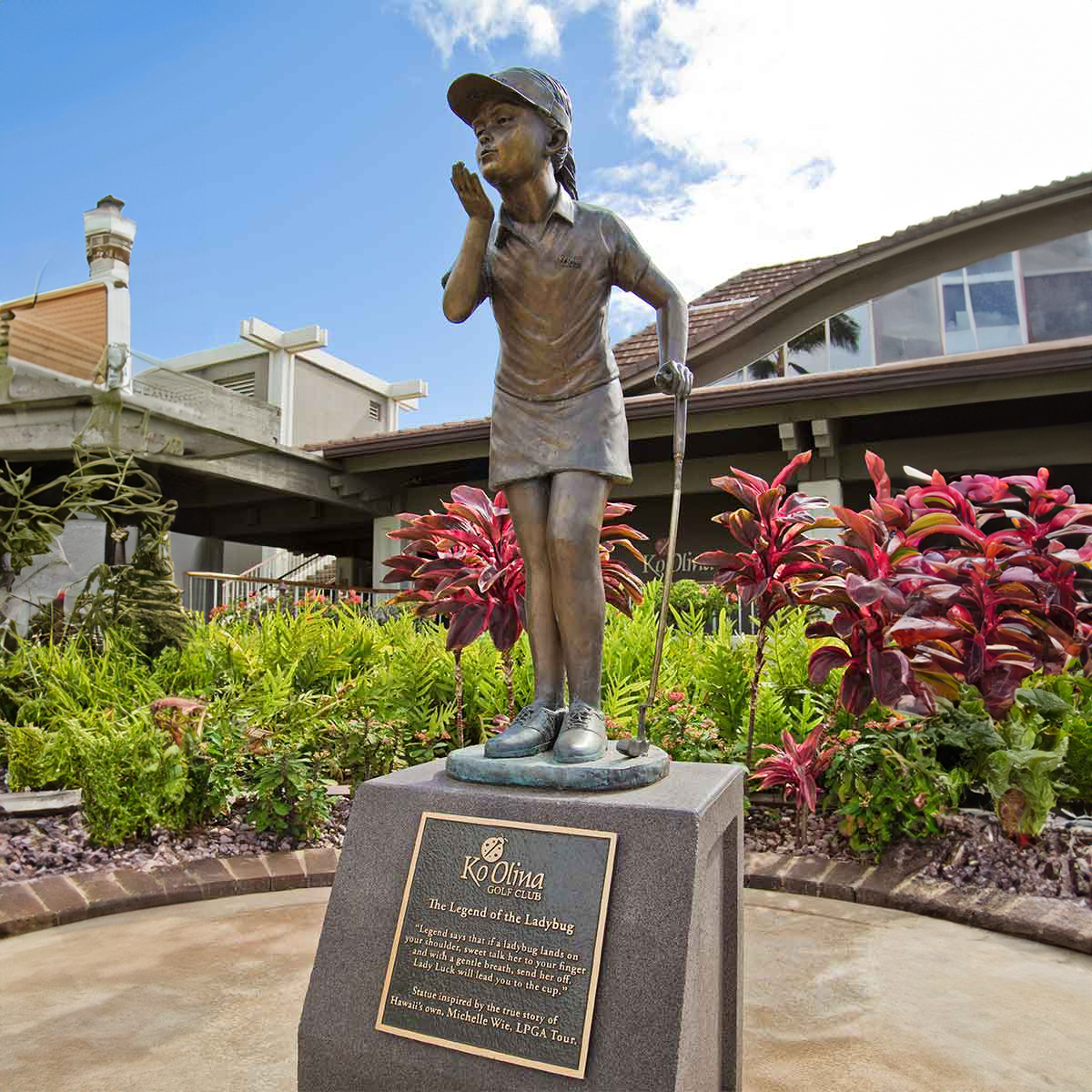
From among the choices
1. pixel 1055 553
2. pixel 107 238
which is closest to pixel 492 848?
pixel 1055 553

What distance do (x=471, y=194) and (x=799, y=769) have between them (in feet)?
9.15

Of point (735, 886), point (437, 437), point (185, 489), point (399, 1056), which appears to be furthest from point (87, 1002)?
point (185, 489)

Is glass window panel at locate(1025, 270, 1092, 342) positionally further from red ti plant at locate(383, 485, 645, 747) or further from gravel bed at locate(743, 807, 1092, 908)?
gravel bed at locate(743, 807, 1092, 908)

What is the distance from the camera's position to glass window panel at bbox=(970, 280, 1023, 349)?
10.3 meters

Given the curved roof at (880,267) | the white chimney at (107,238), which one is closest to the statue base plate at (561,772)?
the curved roof at (880,267)

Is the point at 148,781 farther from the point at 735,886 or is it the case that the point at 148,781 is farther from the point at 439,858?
the point at 735,886

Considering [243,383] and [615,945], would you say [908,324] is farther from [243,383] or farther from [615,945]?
[243,383]

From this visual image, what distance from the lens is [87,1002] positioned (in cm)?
267

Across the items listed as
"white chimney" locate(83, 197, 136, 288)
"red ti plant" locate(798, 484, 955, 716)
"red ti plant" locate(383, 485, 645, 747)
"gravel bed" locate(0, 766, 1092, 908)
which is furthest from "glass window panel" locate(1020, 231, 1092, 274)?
"white chimney" locate(83, 197, 136, 288)

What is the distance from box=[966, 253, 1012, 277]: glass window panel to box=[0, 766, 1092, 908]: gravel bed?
835cm

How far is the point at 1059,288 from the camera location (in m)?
10.2

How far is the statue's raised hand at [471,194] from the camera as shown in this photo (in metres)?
2.49

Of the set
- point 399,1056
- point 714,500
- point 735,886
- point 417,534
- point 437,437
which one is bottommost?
point 399,1056

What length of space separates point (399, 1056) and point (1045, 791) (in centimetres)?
287
